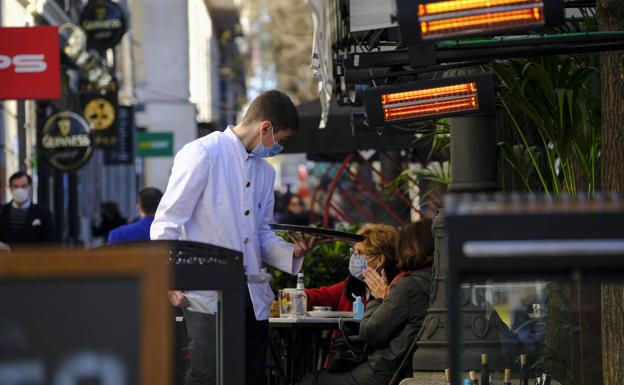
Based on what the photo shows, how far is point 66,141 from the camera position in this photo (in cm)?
2195

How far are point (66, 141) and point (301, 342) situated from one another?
1272cm

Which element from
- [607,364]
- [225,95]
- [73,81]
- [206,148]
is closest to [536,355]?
[607,364]

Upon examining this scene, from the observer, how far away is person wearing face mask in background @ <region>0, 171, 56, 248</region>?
15.5 m

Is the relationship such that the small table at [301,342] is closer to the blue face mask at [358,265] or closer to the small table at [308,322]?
the small table at [308,322]

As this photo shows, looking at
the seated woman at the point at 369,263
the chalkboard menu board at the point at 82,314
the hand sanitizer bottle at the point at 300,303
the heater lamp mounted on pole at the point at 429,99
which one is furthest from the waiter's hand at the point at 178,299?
the hand sanitizer bottle at the point at 300,303

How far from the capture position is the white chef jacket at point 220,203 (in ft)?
18.6

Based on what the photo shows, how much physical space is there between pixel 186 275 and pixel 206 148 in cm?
206

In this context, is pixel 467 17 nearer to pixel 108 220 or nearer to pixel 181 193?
pixel 181 193

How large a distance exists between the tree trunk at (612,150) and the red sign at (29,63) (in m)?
9.77

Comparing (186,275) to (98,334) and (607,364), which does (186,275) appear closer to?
(98,334)

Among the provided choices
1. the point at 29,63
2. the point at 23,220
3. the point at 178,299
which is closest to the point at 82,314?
the point at 178,299

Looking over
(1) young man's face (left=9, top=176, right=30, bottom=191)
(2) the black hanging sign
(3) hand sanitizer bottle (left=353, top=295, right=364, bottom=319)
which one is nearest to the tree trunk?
(3) hand sanitizer bottle (left=353, top=295, right=364, bottom=319)

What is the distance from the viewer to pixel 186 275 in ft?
12.4

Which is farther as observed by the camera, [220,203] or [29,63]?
[29,63]
